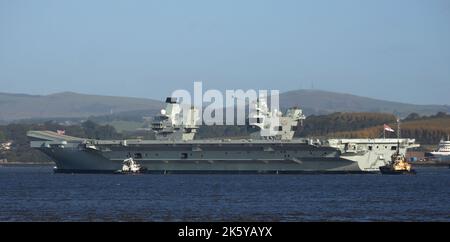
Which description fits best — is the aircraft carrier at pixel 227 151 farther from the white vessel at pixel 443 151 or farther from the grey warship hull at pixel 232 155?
the white vessel at pixel 443 151

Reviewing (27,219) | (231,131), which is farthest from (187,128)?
(231,131)

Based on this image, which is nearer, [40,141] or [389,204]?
[389,204]

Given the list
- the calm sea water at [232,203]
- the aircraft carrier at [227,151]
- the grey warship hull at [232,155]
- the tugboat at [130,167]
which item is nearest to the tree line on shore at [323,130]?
the aircraft carrier at [227,151]

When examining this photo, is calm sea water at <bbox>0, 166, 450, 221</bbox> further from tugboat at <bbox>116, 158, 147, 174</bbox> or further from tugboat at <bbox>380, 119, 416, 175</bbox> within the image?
tugboat at <bbox>116, 158, 147, 174</bbox>

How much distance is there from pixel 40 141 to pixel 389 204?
45121 millimetres

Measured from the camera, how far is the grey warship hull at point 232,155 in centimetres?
6706

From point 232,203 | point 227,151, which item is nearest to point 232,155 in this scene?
point 227,151

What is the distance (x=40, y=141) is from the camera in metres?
76.2

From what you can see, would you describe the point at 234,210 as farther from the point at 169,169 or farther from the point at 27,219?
the point at 169,169

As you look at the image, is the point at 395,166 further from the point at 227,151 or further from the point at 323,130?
the point at 323,130

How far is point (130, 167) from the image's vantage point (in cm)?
7094

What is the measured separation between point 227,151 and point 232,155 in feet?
1.57

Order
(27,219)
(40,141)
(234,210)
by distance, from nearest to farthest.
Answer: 1. (27,219)
2. (234,210)
3. (40,141)

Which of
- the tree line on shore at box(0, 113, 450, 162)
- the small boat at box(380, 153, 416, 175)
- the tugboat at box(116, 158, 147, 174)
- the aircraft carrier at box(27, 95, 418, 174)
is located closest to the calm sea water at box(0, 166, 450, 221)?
the aircraft carrier at box(27, 95, 418, 174)
